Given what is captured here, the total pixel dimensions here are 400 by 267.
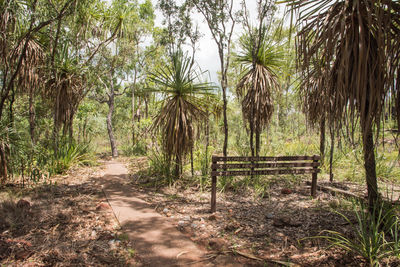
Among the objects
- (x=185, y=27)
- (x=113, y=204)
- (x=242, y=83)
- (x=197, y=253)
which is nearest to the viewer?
(x=197, y=253)

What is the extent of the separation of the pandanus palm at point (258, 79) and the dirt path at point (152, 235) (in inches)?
109

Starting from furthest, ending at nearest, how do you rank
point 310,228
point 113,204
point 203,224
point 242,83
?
point 242,83 < point 113,204 < point 203,224 < point 310,228

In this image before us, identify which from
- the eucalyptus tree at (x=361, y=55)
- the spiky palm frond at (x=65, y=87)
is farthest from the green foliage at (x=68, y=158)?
the eucalyptus tree at (x=361, y=55)

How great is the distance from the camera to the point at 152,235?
111 inches

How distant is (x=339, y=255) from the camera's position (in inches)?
87.2

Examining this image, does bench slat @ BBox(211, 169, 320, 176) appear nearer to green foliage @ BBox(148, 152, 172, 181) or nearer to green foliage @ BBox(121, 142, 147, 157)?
green foliage @ BBox(148, 152, 172, 181)

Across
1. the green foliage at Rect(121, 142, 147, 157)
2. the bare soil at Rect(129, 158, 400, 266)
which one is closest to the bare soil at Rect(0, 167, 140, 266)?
the bare soil at Rect(129, 158, 400, 266)

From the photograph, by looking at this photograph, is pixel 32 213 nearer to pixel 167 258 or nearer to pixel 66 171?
pixel 167 258

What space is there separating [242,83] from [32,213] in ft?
15.5

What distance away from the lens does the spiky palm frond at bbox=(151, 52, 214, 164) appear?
4820 millimetres

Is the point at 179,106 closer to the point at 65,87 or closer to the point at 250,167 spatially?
the point at 250,167

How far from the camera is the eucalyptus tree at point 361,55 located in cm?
189

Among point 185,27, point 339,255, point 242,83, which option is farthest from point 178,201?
point 185,27

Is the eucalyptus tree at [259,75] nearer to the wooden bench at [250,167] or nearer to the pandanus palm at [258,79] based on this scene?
the pandanus palm at [258,79]
